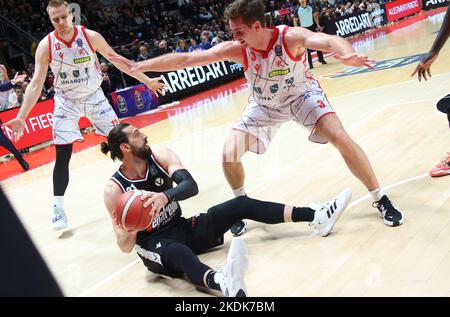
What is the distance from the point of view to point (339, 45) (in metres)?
3.71

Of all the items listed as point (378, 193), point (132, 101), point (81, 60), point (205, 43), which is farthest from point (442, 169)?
point (205, 43)

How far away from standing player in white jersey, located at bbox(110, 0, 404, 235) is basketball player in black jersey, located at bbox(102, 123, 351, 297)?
37cm

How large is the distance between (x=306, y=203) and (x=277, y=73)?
1.32 metres

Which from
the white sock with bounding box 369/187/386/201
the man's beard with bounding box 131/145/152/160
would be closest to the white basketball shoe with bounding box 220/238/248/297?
the man's beard with bounding box 131/145/152/160

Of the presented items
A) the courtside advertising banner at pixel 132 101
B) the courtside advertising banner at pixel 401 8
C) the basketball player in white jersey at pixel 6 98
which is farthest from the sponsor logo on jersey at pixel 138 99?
the courtside advertising banner at pixel 401 8

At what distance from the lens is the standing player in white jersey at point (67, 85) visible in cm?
543

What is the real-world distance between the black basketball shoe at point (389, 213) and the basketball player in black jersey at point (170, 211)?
0.27m

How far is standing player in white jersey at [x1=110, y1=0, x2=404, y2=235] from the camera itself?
406 cm

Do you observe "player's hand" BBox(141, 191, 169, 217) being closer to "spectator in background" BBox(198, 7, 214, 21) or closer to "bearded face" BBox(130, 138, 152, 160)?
"bearded face" BBox(130, 138, 152, 160)

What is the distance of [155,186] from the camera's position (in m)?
3.99

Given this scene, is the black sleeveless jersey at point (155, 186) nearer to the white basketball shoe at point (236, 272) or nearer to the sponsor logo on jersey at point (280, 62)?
the white basketball shoe at point (236, 272)

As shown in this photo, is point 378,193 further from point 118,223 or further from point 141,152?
point 118,223

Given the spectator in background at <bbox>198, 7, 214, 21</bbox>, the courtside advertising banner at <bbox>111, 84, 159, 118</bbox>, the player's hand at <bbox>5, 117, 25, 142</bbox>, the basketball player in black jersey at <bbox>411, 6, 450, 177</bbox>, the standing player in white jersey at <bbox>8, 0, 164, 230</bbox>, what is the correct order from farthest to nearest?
the spectator in background at <bbox>198, 7, 214, 21</bbox> → the courtside advertising banner at <bbox>111, 84, 159, 118</bbox> → the standing player in white jersey at <bbox>8, 0, 164, 230</bbox> → the player's hand at <bbox>5, 117, 25, 142</bbox> → the basketball player in black jersey at <bbox>411, 6, 450, 177</bbox>
